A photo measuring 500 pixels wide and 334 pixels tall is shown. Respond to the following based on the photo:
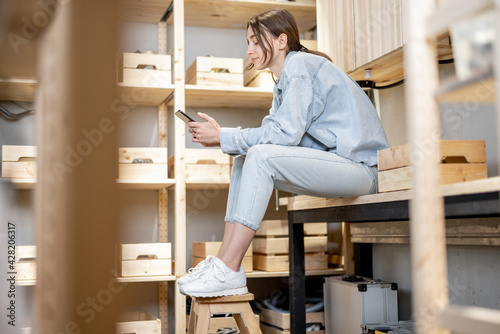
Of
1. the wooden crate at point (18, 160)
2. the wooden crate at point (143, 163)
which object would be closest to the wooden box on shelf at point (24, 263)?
the wooden crate at point (18, 160)

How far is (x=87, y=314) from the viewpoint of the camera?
1.55 ft

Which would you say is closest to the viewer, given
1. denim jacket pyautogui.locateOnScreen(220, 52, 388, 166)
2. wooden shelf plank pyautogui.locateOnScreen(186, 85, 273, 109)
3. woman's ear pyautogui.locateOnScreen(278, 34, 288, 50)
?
denim jacket pyautogui.locateOnScreen(220, 52, 388, 166)

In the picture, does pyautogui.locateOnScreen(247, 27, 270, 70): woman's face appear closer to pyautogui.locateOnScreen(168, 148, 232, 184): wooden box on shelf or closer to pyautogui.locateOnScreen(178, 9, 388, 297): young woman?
pyautogui.locateOnScreen(178, 9, 388, 297): young woman

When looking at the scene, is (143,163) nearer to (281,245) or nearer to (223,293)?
(281,245)

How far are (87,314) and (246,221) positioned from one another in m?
1.19

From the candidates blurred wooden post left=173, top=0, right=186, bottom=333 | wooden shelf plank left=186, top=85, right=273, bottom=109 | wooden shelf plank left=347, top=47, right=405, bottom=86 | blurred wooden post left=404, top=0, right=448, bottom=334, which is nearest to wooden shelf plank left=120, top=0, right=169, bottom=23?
blurred wooden post left=173, top=0, right=186, bottom=333

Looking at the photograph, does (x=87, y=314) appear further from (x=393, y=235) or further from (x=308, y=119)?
(x=393, y=235)

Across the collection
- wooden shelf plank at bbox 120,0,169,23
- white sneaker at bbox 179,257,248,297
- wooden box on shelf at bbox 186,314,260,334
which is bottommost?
wooden box on shelf at bbox 186,314,260,334

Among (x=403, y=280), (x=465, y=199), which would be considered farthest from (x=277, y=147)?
(x=403, y=280)

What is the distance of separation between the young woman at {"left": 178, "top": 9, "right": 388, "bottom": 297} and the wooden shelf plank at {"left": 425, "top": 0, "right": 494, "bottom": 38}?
92cm

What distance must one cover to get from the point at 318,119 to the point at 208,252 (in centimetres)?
99

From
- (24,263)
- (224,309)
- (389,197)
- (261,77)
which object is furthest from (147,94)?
(389,197)

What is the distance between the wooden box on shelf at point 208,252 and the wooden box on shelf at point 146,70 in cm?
78

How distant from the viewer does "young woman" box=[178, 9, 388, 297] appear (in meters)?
1.66
